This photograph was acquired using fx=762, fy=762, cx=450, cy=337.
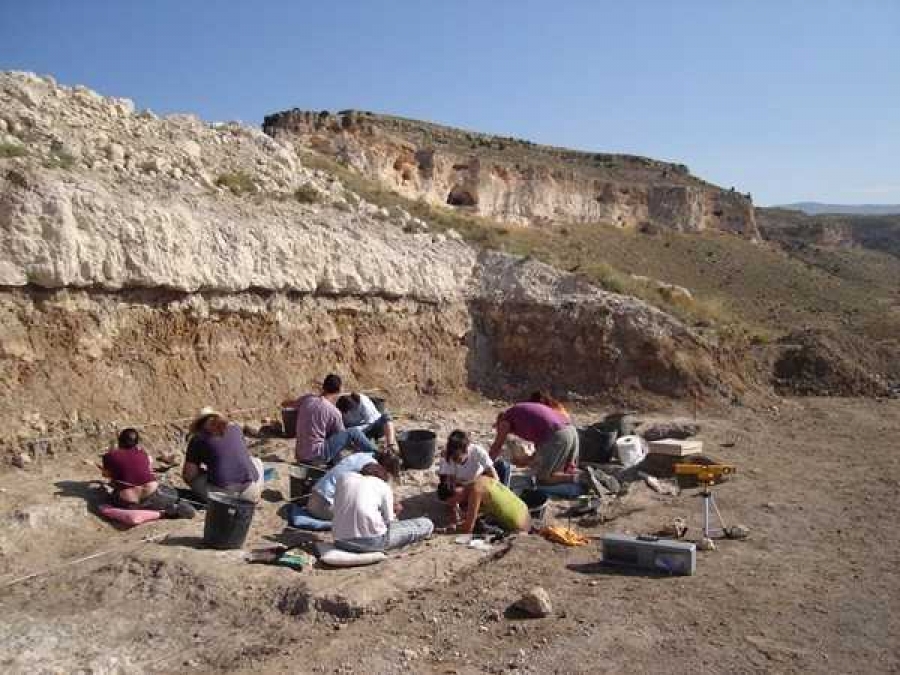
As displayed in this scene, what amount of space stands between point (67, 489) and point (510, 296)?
8.91 metres

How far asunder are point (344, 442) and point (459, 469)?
1.42 meters

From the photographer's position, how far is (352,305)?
12.0 meters

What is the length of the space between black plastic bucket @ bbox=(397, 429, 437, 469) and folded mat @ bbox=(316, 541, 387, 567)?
245 centimetres

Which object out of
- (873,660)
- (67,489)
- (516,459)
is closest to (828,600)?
(873,660)

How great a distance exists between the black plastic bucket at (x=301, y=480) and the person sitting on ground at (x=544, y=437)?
1.84 m

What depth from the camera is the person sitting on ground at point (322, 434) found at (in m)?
7.82

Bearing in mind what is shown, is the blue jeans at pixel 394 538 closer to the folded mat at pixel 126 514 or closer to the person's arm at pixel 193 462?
the person's arm at pixel 193 462

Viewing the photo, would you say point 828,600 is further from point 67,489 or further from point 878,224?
point 878,224

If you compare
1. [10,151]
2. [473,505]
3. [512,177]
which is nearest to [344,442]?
[473,505]

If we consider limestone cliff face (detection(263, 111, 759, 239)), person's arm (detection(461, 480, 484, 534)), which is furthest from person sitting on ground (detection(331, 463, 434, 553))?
limestone cliff face (detection(263, 111, 759, 239))

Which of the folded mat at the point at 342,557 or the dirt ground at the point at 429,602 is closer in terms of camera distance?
the dirt ground at the point at 429,602

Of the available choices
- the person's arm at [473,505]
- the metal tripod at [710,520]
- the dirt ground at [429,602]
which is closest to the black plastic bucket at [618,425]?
the metal tripod at [710,520]

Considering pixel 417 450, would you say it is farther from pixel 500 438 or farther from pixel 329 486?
pixel 329 486

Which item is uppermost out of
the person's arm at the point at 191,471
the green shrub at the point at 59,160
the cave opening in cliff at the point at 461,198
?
the cave opening in cliff at the point at 461,198
